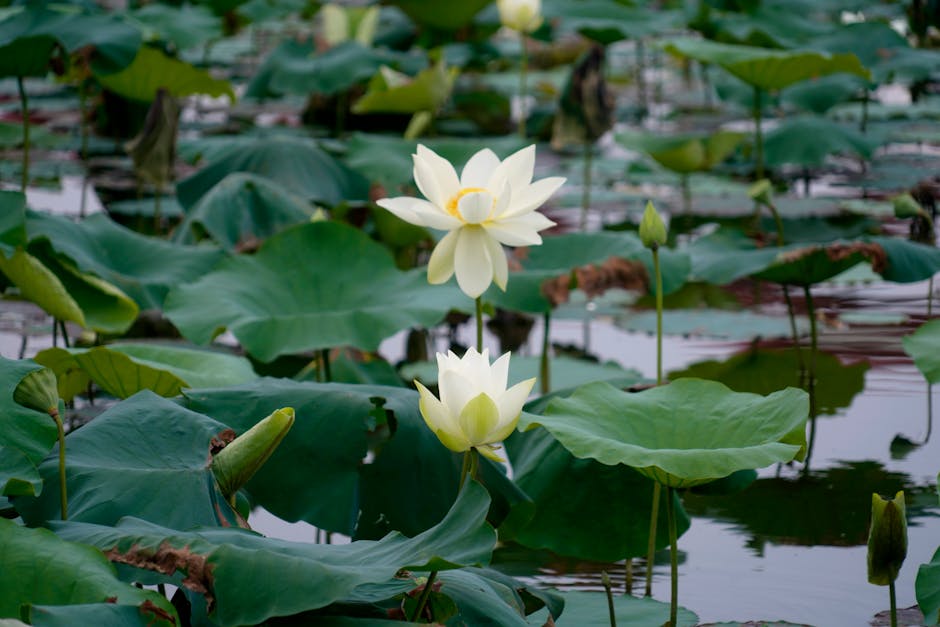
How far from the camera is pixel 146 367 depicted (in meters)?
1.82

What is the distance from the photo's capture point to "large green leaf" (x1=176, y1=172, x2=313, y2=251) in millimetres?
2793

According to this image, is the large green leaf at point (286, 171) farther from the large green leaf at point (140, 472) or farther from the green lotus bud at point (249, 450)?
the green lotus bud at point (249, 450)

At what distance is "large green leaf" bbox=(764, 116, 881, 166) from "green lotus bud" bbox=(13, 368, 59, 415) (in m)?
2.91

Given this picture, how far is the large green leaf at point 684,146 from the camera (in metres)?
3.74

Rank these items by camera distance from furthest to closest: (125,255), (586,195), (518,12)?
(518,12) → (586,195) → (125,255)

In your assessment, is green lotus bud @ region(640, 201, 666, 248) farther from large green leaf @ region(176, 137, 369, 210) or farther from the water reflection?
large green leaf @ region(176, 137, 369, 210)

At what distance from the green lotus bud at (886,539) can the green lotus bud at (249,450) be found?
57cm

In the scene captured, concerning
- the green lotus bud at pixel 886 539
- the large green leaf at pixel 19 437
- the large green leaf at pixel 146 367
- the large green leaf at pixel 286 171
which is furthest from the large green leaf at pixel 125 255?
the green lotus bud at pixel 886 539

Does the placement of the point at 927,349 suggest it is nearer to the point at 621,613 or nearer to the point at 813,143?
the point at 621,613

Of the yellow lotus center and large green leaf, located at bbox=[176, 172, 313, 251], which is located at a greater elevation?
the yellow lotus center

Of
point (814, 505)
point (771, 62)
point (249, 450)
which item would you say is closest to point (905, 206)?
point (771, 62)

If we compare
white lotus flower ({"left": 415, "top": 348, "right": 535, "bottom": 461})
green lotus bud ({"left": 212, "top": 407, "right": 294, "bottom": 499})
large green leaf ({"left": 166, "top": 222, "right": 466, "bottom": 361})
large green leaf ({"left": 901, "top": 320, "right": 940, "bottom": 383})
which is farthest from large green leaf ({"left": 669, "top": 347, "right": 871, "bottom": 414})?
green lotus bud ({"left": 212, "top": 407, "right": 294, "bottom": 499})

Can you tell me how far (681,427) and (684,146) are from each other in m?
2.32

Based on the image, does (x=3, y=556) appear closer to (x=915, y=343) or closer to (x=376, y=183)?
(x=915, y=343)
